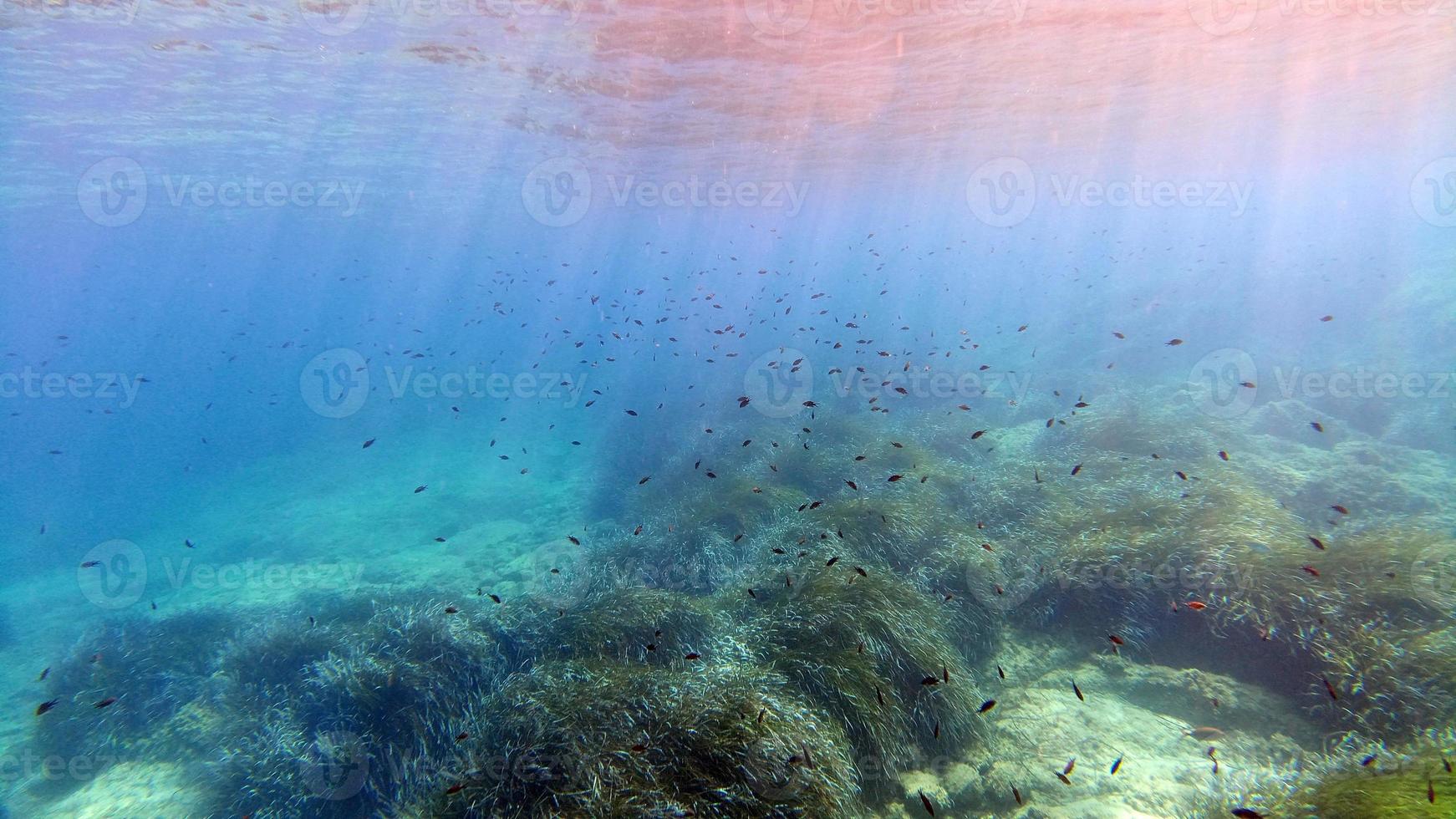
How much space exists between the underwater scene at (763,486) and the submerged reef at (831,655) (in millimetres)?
56

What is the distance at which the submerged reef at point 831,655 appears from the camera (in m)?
4.95

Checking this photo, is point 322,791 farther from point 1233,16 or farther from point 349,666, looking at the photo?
point 1233,16

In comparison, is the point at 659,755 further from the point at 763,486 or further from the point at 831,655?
the point at 763,486

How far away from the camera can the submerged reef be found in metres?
4.95

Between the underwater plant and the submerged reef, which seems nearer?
the underwater plant

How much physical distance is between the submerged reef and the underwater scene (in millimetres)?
56

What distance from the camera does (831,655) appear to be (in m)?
6.35

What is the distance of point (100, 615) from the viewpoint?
16344 millimetres

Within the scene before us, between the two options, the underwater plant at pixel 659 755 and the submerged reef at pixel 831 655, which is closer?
the underwater plant at pixel 659 755

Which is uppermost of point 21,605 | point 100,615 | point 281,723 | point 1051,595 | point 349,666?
point 1051,595

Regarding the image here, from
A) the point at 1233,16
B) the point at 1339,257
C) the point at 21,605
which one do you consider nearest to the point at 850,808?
the point at 1233,16

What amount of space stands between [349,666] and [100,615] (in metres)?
15.3

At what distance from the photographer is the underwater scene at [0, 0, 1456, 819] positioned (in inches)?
226

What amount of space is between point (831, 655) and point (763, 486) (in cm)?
704
